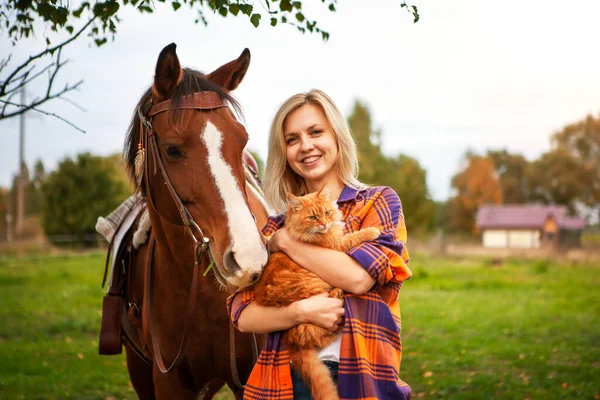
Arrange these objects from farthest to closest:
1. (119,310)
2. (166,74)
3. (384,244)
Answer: (119,310), (166,74), (384,244)

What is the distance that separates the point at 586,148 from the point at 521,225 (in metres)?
11.4

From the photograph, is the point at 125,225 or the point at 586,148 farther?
the point at 586,148

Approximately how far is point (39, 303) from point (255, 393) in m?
12.2

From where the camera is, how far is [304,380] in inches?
84.9

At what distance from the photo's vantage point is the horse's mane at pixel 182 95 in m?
2.66

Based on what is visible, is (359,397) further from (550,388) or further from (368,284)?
(550,388)

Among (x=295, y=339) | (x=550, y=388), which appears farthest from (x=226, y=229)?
(x=550, y=388)

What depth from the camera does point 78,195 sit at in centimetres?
3083

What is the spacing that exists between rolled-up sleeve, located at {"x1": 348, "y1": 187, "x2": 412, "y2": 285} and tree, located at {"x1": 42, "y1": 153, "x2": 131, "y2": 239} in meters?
30.6

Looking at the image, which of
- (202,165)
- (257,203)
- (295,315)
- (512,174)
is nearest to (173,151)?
(202,165)

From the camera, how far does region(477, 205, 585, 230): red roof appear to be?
4728cm

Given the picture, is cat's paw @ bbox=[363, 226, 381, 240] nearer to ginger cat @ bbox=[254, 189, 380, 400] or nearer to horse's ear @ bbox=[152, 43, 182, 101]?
ginger cat @ bbox=[254, 189, 380, 400]

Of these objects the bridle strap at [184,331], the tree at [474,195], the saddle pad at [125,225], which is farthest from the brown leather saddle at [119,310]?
the tree at [474,195]

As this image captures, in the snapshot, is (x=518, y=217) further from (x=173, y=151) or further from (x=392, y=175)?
(x=173, y=151)
